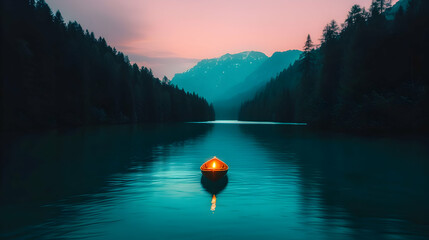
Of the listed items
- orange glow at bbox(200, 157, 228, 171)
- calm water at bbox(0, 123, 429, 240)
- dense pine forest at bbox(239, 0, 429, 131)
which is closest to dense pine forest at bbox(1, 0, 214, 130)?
calm water at bbox(0, 123, 429, 240)

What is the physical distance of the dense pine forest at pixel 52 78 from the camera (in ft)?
232

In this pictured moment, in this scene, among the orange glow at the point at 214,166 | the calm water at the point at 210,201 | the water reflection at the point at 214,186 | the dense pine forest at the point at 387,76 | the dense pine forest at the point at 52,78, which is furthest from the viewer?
the dense pine forest at the point at 52,78

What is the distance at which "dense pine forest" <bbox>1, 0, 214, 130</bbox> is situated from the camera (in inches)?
2783

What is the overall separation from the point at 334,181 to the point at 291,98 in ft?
495

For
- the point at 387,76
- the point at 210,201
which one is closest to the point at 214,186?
the point at 210,201

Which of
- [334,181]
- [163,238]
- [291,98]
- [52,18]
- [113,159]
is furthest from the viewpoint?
[291,98]

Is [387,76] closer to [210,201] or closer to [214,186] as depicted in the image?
[214,186]

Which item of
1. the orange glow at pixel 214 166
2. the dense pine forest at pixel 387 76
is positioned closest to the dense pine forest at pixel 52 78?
the orange glow at pixel 214 166

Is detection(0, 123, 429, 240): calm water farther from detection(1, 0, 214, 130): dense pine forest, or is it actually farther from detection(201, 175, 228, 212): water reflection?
detection(1, 0, 214, 130): dense pine forest

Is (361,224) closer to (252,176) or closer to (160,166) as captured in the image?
Answer: (252,176)

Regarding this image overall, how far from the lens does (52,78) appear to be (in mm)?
88625

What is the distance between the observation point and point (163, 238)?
36.4 feet

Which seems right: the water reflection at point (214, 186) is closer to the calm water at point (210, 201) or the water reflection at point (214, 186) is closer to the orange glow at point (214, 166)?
the calm water at point (210, 201)

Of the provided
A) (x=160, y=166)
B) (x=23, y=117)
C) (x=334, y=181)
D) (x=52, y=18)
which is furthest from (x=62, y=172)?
(x=52, y=18)
